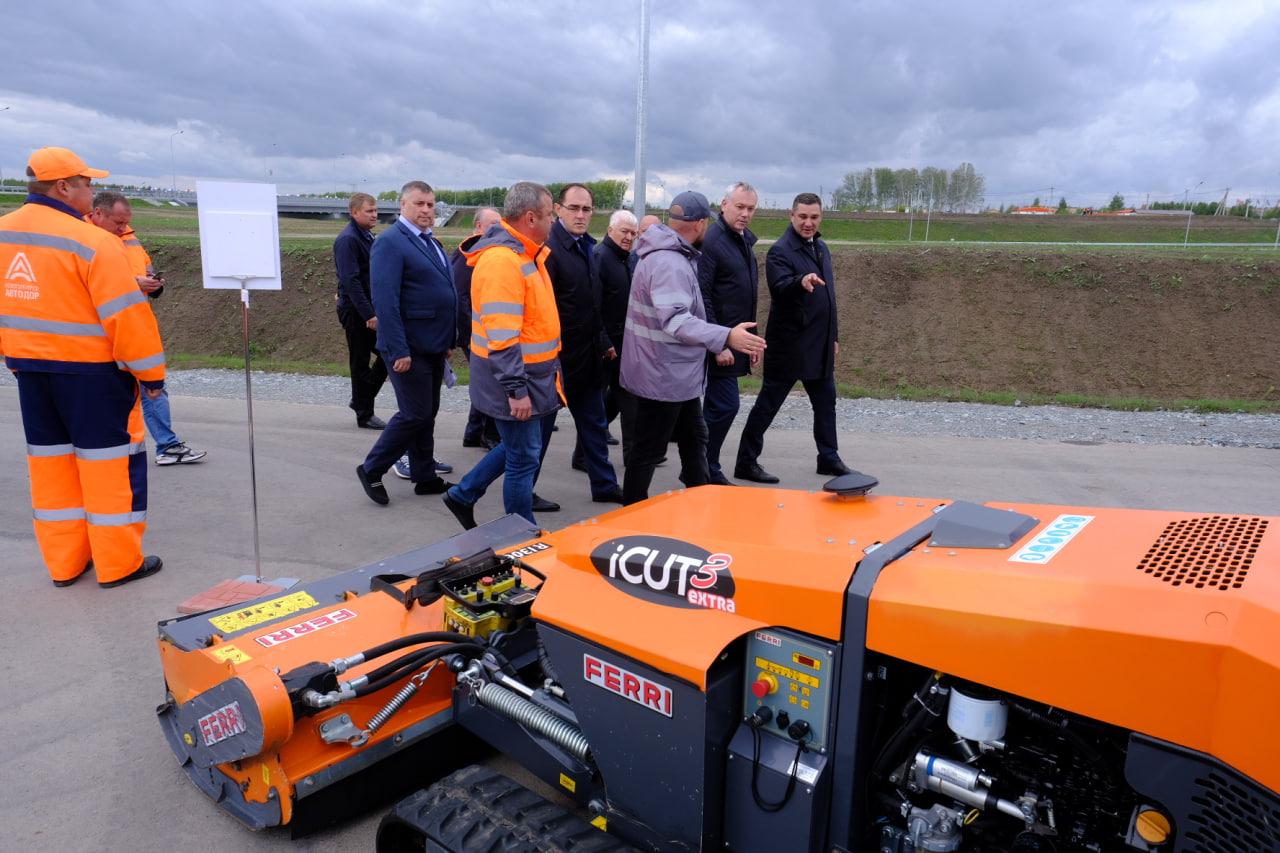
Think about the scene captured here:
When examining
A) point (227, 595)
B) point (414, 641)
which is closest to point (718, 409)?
point (227, 595)

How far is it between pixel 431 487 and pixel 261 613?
9.67 feet

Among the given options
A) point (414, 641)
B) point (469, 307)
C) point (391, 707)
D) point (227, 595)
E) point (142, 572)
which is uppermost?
point (469, 307)

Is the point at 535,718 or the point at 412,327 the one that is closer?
the point at 535,718

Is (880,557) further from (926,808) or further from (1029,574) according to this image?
(926,808)

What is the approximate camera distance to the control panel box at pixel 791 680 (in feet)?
6.41

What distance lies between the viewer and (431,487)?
612 centimetres

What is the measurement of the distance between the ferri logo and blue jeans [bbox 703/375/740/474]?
401 centimetres

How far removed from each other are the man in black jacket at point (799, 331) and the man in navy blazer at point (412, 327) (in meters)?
2.32

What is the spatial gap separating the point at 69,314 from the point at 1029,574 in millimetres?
4307

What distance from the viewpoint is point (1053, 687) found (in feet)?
5.41

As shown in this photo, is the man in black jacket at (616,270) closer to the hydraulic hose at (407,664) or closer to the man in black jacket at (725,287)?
the man in black jacket at (725,287)

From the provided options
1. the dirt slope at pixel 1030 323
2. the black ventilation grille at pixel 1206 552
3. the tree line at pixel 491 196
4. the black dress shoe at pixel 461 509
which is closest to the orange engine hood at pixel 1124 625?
the black ventilation grille at pixel 1206 552

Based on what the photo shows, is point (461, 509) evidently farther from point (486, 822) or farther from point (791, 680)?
point (791, 680)

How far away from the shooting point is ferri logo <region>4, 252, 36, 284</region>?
4027mm
